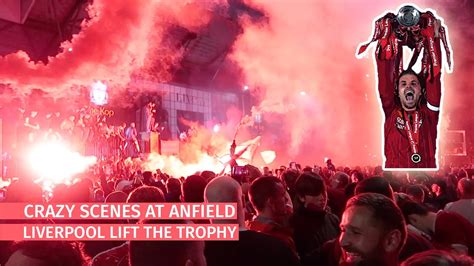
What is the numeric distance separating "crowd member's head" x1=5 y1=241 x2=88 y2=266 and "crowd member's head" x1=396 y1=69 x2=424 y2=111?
956cm

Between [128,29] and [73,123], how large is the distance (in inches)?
435

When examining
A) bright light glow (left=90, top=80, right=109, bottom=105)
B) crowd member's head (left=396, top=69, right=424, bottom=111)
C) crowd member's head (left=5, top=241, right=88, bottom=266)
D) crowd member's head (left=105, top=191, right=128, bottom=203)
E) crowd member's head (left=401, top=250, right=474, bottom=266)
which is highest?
bright light glow (left=90, top=80, right=109, bottom=105)

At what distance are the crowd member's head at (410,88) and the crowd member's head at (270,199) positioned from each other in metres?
8.08

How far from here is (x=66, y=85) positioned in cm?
2030

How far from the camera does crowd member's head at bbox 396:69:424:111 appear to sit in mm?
11195

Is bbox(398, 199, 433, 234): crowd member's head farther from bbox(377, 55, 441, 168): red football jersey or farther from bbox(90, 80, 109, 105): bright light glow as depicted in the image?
bbox(90, 80, 109, 105): bright light glow

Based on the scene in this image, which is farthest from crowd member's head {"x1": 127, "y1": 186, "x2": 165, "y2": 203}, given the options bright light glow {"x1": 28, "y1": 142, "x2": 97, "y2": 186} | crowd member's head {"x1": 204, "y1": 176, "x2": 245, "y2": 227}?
bright light glow {"x1": 28, "y1": 142, "x2": 97, "y2": 186}

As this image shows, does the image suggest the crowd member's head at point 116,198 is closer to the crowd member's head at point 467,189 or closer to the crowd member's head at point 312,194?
the crowd member's head at point 312,194

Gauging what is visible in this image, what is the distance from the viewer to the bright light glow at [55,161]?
24462 millimetres

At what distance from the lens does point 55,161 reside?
25.8m

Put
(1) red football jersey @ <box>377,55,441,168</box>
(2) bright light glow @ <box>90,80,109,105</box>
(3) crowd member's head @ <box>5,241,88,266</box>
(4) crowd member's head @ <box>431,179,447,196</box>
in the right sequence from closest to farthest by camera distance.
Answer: (3) crowd member's head @ <box>5,241,88,266</box>
(4) crowd member's head @ <box>431,179,447,196</box>
(1) red football jersey @ <box>377,55,441,168</box>
(2) bright light glow @ <box>90,80,109,105</box>

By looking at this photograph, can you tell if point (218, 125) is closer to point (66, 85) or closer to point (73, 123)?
point (73, 123)

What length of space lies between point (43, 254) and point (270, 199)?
1781 millimetres

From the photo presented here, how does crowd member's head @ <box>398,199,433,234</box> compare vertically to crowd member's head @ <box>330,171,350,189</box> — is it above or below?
below
